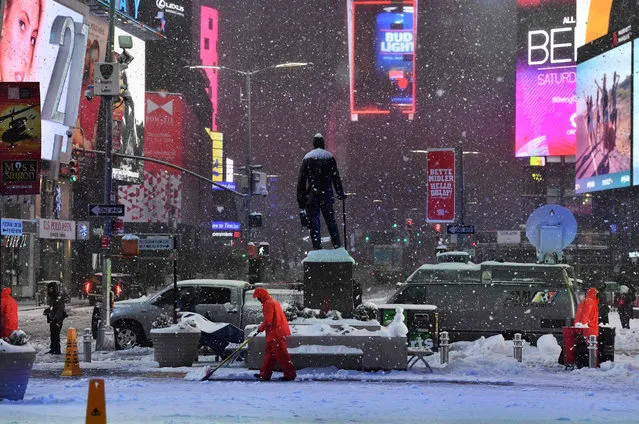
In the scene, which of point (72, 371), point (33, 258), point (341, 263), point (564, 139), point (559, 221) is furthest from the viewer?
point (564, 139)

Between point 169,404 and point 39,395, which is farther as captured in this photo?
point 39,395

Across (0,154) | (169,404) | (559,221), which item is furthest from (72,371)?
(559,221)

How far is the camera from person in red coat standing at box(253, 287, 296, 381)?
16.6 meters

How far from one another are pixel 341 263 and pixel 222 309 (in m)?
4.85

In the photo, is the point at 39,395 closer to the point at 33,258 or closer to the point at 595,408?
the point at 595,408

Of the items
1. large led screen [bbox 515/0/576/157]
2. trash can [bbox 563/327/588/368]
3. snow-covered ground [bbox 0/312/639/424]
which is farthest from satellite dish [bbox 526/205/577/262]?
large led screen [bbox 515/0/576/157]

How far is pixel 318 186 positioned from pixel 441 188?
16.6m

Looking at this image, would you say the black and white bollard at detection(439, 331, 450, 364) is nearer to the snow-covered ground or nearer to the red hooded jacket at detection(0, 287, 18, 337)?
the snow-covered ground

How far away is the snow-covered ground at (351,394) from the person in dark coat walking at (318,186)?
11.5 ft

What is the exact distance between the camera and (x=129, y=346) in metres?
23.7

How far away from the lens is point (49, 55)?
185 feet

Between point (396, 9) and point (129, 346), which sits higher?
point (396, 9)

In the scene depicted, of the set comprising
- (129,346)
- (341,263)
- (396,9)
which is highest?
(396,9)

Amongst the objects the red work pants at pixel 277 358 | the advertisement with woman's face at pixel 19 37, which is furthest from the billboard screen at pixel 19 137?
the advertisement with woman's face at pixel 19 37
